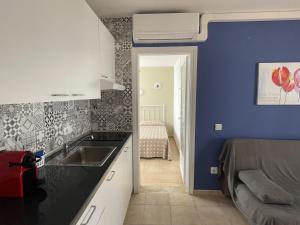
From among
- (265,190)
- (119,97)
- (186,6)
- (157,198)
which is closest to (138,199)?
(157,198)

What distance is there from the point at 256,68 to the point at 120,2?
1867 millimetres

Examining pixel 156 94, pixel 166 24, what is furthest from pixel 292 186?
pixel 156 94

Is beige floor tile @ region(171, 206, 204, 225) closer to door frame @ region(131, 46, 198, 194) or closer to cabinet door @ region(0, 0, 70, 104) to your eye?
door frame @ region(131, 46, 198, 194)

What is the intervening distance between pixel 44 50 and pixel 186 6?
1881 mm

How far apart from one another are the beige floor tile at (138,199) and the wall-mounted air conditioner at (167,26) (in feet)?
7.04

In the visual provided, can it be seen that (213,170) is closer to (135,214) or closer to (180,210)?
(180,210)

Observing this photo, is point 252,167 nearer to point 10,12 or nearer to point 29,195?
point 29,195

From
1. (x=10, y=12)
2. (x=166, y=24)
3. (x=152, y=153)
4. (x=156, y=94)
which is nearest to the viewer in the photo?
(x=10, y=12)

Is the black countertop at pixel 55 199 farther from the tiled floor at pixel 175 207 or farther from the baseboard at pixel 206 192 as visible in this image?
the baseboard at pixel 206 192

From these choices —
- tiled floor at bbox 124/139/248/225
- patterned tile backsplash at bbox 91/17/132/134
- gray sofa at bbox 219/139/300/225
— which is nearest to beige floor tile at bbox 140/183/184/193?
tiled floor at bbox 124/139/248/225

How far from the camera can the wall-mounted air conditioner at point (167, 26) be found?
7.95ft

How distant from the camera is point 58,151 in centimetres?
191

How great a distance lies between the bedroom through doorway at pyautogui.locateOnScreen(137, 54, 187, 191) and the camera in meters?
3.40

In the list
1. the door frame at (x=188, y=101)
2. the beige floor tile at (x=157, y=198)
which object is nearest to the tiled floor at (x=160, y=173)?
the beige floor tile at (x=157, y=198)
